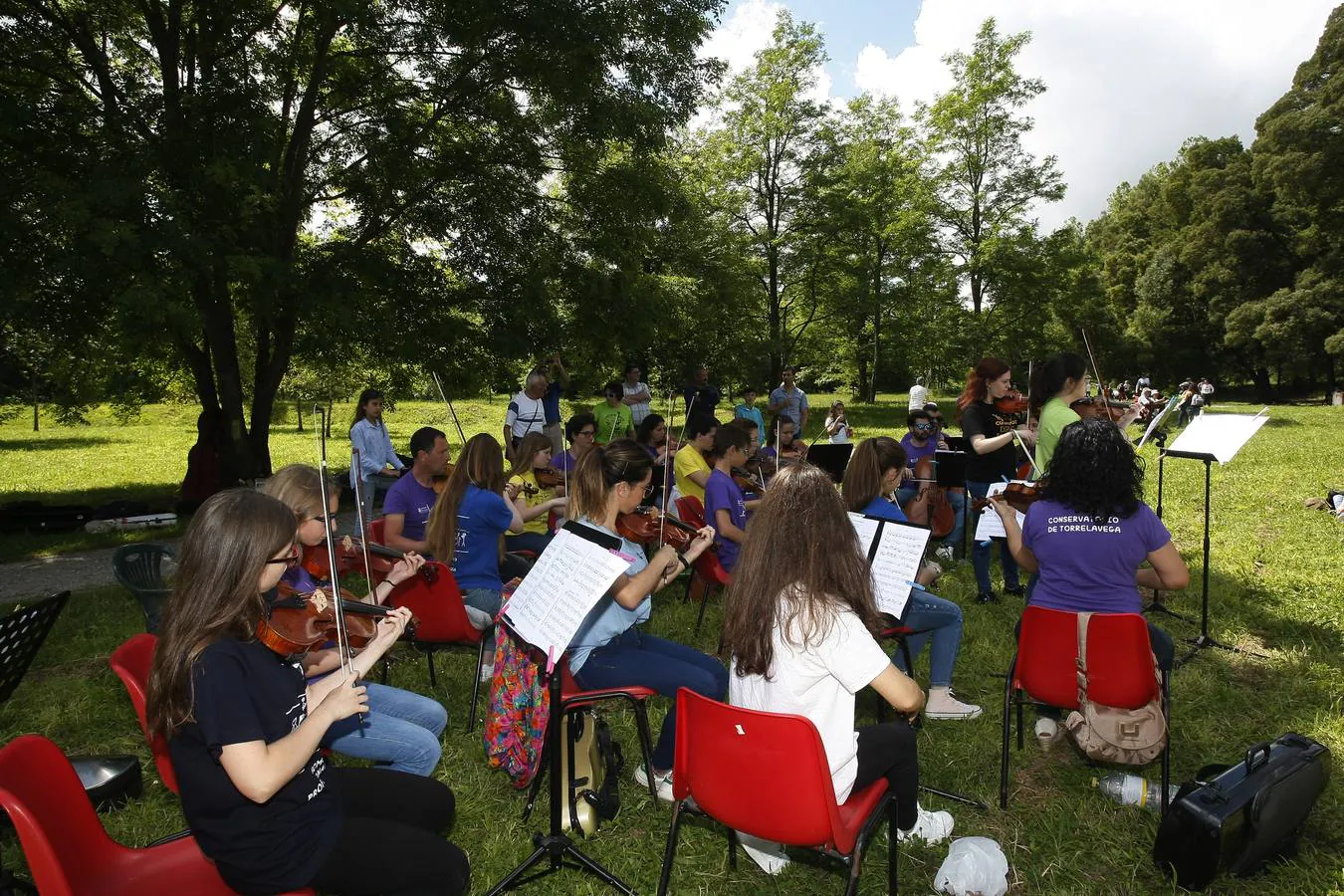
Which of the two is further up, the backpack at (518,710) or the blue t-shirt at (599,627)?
the blue t-shirt at (599,627)

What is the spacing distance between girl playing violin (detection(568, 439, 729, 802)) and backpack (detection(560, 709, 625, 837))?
200mm

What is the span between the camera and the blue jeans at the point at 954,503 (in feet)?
23.8

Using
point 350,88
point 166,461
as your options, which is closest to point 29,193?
point 350,88

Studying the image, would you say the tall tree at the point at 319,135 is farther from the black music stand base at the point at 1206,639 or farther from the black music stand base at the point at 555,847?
the black music stand base at the point at 1206,639

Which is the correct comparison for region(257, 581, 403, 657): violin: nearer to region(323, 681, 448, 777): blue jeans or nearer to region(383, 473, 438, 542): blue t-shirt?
region(323, 681, 448, 777): blue jeans

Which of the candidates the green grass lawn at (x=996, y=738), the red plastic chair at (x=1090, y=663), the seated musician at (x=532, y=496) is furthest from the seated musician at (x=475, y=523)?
the red plastic chair at (x=1090, y=663)

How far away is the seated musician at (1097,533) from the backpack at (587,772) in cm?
203

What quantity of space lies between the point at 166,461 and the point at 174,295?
1213cm

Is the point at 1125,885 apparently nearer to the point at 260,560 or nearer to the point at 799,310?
the point at 260,560

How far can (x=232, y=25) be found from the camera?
357 inches

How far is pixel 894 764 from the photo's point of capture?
283 cm

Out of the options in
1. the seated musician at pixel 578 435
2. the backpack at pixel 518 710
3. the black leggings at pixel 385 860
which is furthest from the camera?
the seated musician at pixel 578 435

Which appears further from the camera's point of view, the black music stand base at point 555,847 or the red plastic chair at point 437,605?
the red plastic chair at point 437,605

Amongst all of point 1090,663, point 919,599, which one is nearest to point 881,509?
point 919,599
